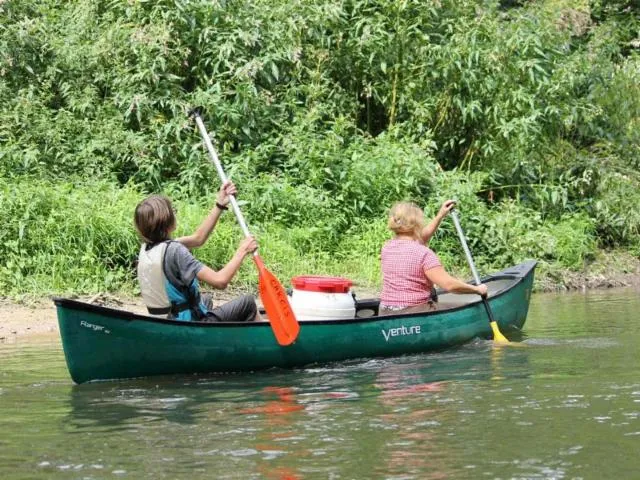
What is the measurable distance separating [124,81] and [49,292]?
3629 millimetres

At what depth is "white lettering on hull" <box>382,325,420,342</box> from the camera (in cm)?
865

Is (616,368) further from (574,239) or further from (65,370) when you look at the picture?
(574,239)

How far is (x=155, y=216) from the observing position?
7602 millimetres

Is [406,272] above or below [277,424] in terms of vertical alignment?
above

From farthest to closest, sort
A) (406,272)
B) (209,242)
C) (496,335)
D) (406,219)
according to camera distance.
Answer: (209,242) → (496,335) → (406,272) → (406,219)

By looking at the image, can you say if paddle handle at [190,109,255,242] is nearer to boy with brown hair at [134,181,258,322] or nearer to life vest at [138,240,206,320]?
boy with brown hair at [134,181,258,322]

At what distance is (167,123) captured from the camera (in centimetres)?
1377

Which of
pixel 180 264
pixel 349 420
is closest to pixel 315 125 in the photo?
pixel 180 264

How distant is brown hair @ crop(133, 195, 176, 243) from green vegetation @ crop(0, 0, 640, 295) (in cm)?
410

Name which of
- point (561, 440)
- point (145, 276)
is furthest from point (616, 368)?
point (145, 276)

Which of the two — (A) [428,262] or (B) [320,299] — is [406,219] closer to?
(A) [428,262]

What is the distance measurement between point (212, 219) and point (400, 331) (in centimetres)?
164

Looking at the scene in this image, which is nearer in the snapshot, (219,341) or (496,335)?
(219,341)

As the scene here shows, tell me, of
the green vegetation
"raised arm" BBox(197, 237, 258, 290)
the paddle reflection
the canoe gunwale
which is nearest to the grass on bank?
the green vegetation
